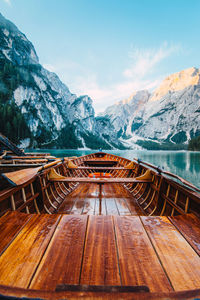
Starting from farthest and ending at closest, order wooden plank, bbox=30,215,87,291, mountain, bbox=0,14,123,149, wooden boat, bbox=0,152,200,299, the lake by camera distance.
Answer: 1. mountain, bbox=0,14,123,149
2. the lake
3. wooden plank, bbox=30,215,87,291
4. wooden boat, bbox=0,152,200,299

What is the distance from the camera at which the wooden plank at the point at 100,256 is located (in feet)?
3.96

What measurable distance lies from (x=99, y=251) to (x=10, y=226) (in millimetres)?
1361

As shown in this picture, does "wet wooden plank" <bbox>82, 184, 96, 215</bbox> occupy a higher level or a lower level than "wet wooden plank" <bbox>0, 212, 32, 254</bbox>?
lower

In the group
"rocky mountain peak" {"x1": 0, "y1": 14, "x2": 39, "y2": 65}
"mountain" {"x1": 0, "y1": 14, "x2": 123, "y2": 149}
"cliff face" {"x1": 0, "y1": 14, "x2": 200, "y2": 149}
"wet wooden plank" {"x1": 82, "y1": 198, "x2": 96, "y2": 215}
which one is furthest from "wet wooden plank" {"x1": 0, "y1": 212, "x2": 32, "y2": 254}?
"rocky mountain peak" {"x1": 0, "y1": 14, "x2": 39, "y2": 65}

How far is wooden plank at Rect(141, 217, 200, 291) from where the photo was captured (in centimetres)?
122

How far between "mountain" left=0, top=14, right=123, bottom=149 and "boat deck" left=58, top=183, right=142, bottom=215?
82.3 meters

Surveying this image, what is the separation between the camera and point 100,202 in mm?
4078

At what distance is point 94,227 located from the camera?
6.49 ft

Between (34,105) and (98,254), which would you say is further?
(34,105)

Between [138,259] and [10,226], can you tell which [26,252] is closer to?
[10,226]

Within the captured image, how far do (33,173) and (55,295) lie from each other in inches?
111

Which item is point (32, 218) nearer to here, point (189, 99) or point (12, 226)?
point (12, 226)

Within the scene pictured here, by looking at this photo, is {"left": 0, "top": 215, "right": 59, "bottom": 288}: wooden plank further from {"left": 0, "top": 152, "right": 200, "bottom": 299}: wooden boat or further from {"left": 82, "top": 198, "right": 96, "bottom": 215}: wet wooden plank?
{"left": 82, "top": 198, "right": 96, "bottom": 215}: wet wooden plank

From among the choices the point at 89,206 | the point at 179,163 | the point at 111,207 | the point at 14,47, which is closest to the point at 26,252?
the point at 89,206
